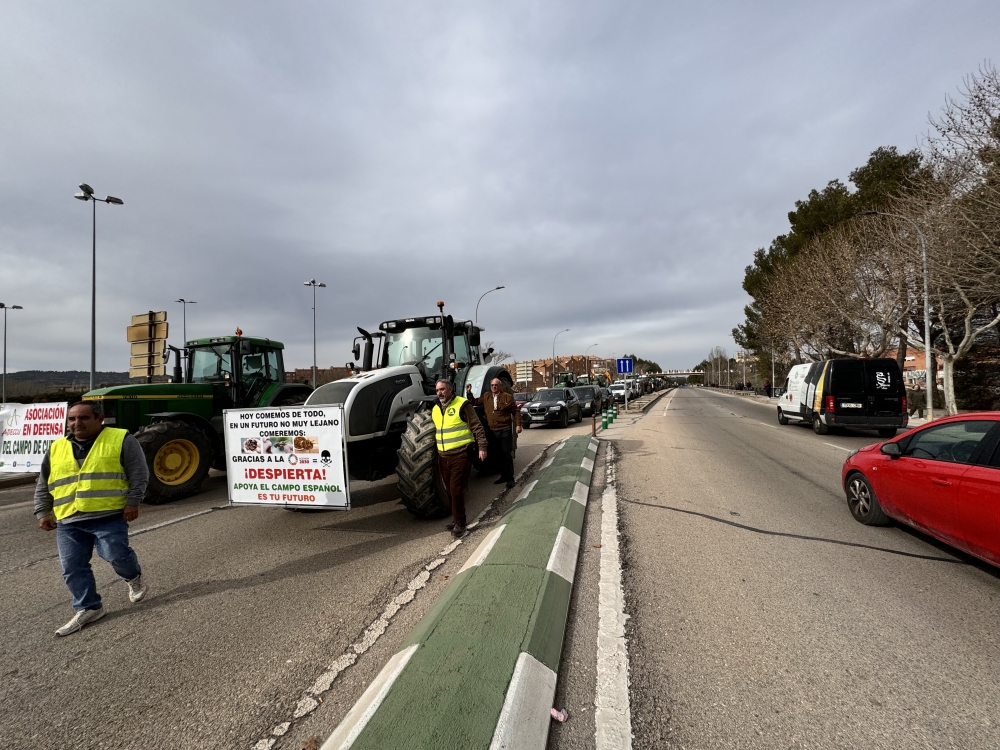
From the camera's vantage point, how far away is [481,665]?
264cm

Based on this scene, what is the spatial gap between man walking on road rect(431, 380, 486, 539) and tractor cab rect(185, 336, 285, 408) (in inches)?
225

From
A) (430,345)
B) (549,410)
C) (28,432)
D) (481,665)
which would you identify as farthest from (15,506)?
(549,410)

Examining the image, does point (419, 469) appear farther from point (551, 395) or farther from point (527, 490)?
point (551, 395)

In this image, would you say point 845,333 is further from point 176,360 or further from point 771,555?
point 176,360

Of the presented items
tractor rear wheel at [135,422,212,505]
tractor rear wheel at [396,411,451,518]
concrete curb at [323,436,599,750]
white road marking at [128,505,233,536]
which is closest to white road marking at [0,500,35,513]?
tractor rear wheel at [135,422,212,505]

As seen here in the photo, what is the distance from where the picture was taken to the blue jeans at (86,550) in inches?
141

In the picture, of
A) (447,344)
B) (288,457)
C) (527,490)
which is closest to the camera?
(288,457)

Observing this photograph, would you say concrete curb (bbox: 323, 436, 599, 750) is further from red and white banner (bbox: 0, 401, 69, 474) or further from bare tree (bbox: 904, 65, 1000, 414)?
bare tree (bbox: 904, 65, 1000, 414)

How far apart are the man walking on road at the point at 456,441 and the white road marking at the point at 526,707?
8.91 feet

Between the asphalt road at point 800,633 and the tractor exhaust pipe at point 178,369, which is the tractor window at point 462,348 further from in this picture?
the tractor exhaust pipe at point 178,369

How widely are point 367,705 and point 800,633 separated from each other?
2694 millimetres

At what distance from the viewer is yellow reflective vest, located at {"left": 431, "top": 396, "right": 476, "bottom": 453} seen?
5.36 m

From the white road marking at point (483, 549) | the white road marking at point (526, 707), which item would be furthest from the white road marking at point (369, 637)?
the white road marking at point (526, 707)

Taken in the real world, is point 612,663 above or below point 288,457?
below
